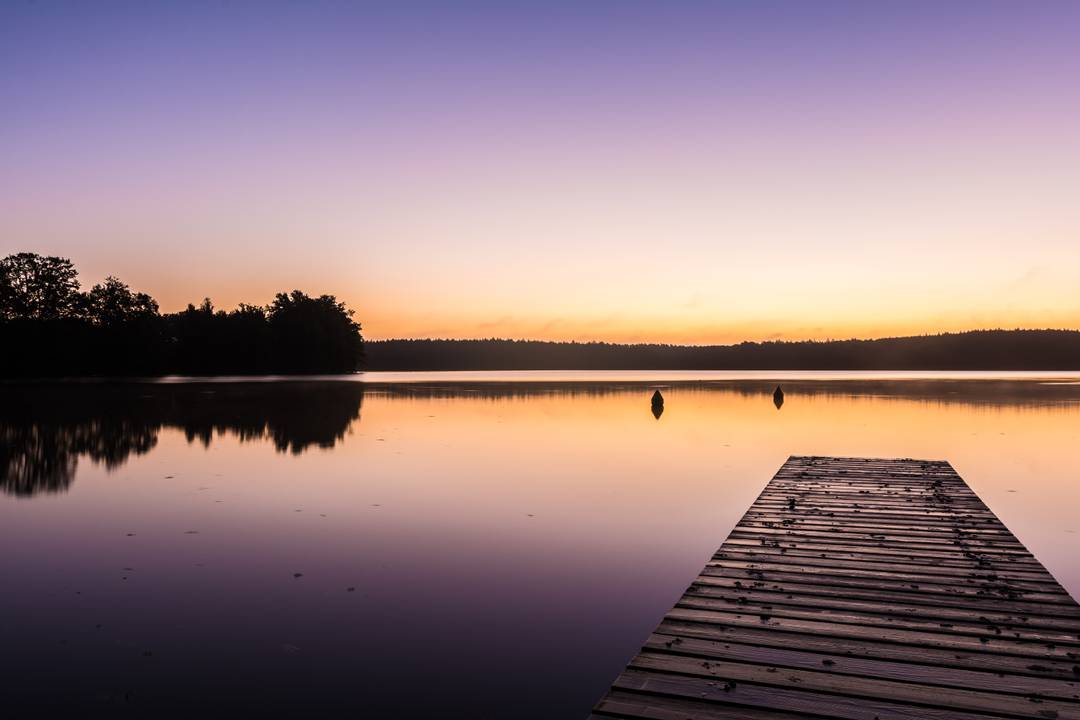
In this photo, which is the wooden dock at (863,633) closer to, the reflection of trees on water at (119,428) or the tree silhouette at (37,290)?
the reflection of trees on water at (119,428)

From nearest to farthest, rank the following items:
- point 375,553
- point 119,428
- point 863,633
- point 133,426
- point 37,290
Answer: point 863,633 < point 375,553 < point 119,428 < point 133,426 < point 37,290

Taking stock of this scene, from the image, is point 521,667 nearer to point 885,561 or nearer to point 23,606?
point 885,561

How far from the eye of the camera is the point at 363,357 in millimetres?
143500

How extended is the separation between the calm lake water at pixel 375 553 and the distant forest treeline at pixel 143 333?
259 ft

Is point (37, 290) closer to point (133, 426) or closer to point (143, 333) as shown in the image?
point (143, 333)

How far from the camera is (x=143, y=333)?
111 m

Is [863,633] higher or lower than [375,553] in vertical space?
higher

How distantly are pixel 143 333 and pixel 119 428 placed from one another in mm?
85115

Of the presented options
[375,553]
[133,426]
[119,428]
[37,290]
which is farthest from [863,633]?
[37,290]

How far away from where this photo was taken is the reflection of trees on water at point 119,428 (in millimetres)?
22906

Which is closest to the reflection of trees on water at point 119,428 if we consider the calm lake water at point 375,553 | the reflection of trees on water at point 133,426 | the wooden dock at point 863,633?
the reflection of trees on water at point 133,426

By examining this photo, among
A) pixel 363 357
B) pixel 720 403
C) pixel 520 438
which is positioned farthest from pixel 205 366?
pixel 520 438

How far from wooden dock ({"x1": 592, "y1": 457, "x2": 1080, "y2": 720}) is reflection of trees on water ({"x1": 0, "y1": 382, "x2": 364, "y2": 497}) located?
58.4ft

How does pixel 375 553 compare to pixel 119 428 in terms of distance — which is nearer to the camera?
pixel 375 553
